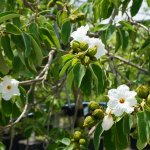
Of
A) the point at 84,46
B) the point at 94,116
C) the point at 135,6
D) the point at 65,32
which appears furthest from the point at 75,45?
the point at 135,6

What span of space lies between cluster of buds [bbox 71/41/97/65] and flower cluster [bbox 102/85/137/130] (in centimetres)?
14

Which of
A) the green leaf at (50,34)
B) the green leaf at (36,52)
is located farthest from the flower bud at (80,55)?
the green leaf at (50,34)

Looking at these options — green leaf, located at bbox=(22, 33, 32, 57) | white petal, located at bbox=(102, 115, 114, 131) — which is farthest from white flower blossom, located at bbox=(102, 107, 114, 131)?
green leaf, located at bbox=(22, 33, 32, 57)

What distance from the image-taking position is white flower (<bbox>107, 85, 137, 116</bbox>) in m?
1.21

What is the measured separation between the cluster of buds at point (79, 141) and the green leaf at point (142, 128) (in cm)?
45

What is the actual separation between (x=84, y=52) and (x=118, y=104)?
0.22m

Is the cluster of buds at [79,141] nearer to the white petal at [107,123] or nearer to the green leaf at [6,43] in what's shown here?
the white petal at [107,123]

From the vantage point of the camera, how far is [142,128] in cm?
117

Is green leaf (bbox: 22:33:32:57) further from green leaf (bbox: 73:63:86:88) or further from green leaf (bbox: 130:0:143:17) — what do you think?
green leaf (bbox: 130:0:143:17)

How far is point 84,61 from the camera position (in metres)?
1.34

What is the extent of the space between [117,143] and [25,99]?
50 cm

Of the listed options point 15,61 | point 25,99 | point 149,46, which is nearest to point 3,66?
point 15,61

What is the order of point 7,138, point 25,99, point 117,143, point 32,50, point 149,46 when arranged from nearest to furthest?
point 117,143, point 32,50, point 25,99, point 149,46, point 7,138

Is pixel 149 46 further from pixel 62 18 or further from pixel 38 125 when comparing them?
pixel 38 125
